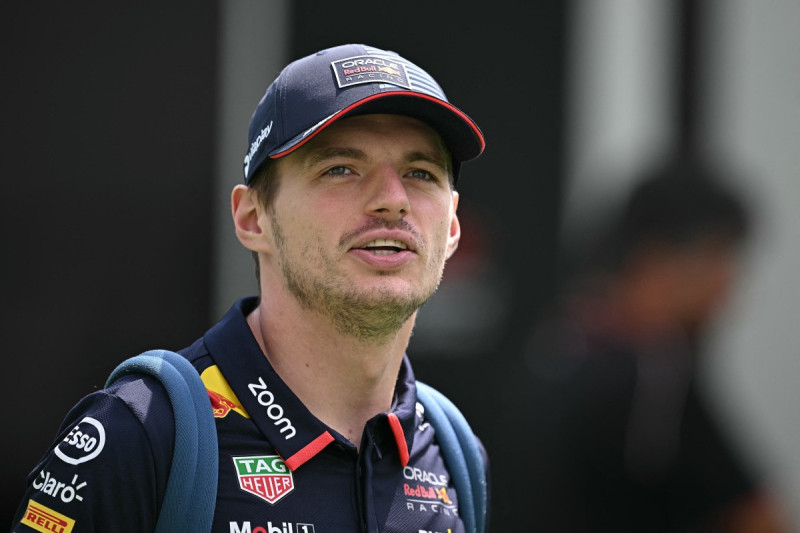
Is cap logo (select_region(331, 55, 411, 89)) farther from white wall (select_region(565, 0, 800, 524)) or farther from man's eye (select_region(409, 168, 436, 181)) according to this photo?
white wall (select_region(565, 0, 800, 524))

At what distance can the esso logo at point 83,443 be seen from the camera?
2.18 metres

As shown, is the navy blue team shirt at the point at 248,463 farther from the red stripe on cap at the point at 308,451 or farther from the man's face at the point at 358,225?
the man's face at the point at 358,225

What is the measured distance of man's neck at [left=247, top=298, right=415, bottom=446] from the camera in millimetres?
2576

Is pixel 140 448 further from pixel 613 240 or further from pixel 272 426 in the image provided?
pixel 613 240

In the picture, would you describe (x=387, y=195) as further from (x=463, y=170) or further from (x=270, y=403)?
(x=463, y=170)

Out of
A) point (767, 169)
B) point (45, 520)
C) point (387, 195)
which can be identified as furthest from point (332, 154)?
point (767, 169)

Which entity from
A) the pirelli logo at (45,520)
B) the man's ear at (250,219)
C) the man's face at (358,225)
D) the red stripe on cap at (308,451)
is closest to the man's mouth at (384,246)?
the man's face at (358,225)

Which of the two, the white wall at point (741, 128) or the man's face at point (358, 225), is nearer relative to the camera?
the man's face at point (358, 225)

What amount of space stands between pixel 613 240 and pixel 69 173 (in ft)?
8.91

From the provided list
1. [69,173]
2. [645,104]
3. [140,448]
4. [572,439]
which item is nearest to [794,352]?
[645,104]

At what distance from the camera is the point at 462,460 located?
9.02ft

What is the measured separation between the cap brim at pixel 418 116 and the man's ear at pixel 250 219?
17 cm

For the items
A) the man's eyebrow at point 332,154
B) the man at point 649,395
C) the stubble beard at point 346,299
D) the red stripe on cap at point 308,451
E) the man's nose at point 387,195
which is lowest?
the man at point 649,395

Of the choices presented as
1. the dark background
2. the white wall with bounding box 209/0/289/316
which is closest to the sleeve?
the dark background
